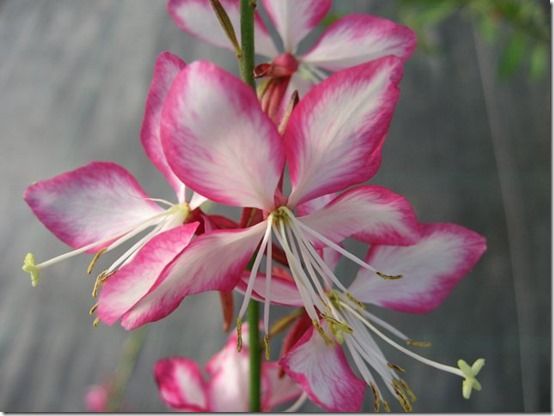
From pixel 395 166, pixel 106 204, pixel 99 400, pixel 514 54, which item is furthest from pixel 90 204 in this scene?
pixel 395 166

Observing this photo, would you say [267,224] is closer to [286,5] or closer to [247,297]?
[247,297]

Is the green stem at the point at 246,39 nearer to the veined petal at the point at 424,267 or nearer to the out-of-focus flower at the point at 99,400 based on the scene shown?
the veined petal at the point at 424,267

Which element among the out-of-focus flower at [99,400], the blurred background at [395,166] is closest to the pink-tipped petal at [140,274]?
the out-of-focus flower at [99,400]

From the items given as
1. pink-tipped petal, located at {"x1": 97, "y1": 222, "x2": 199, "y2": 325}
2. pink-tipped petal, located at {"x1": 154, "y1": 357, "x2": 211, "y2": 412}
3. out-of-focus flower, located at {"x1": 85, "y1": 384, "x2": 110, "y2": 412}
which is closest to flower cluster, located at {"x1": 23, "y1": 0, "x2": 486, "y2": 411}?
pink-tipped petal, located at {"x1": 97, "y1": 222, "x2": 199, "y2": 325}

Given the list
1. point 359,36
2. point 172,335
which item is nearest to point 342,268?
point 172,335

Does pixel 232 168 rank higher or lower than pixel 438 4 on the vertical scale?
lower
